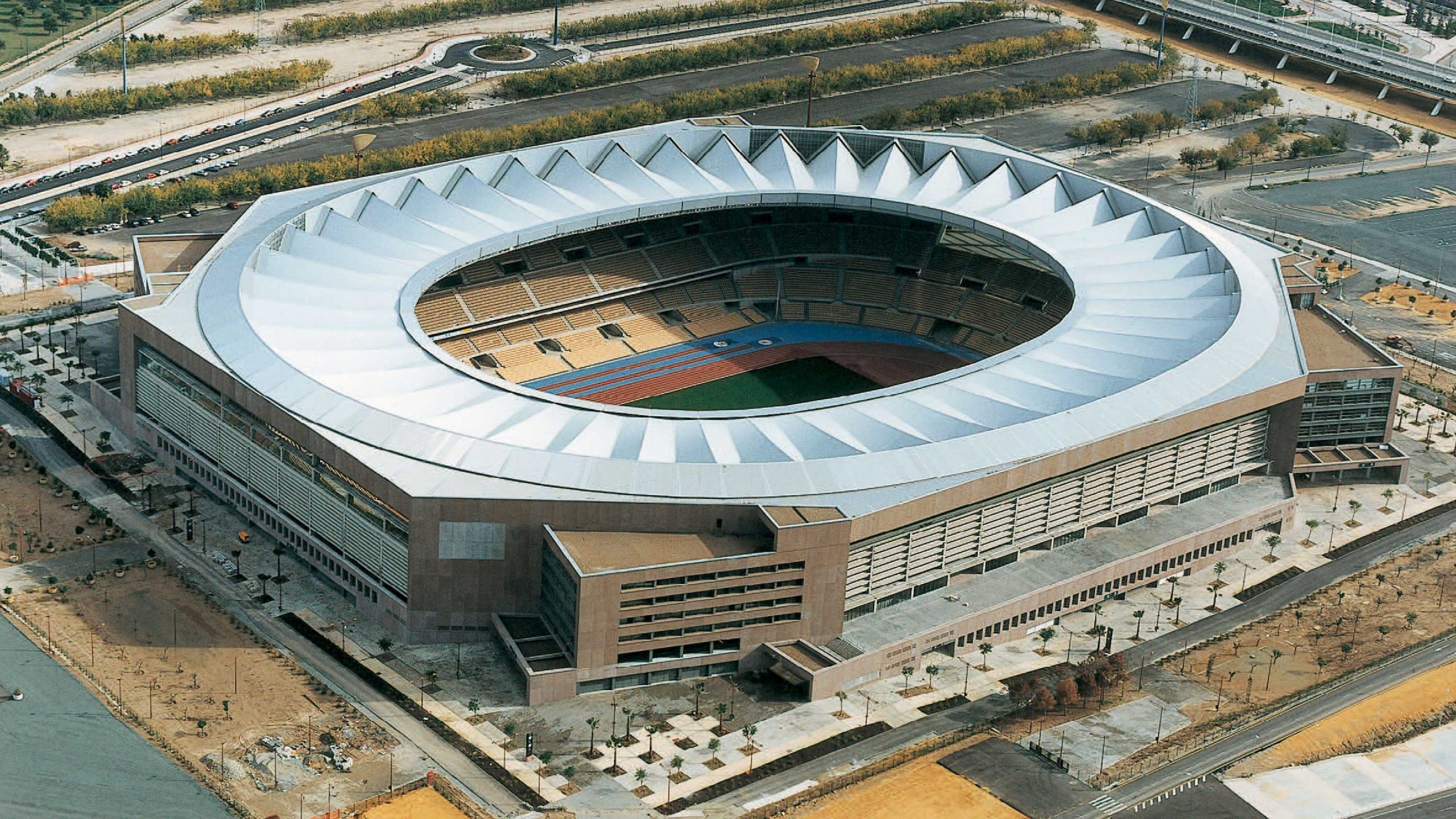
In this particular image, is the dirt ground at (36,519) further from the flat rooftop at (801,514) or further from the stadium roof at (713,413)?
the flat rooftop at (801,514)

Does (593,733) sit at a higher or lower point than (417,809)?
higher

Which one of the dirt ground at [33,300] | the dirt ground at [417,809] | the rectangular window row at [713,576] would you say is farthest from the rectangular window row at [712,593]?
the dirt ground at [33,300]

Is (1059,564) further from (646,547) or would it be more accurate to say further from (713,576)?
(646,547)

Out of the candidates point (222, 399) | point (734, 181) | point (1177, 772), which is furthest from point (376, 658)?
point (734, 181)

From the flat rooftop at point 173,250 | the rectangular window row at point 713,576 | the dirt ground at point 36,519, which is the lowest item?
the dirt ground at point 36,519

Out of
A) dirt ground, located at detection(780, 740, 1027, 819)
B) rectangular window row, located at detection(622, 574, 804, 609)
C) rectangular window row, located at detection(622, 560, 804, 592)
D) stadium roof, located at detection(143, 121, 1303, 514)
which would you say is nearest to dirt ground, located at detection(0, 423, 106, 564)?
stadium roof, located at detection(143, 121, 1303, 514)

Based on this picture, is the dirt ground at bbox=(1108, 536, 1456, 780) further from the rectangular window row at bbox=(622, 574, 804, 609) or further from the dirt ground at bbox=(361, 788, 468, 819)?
the dirt ground at bbox=(361, 788, 468, 819)

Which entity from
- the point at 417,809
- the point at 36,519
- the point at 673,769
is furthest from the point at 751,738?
the point at 36,519
